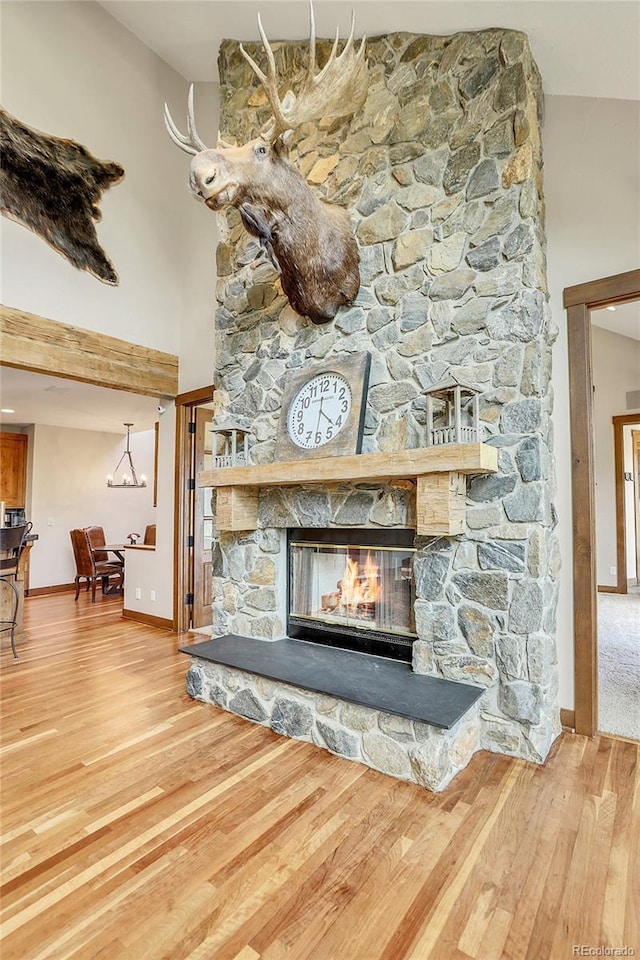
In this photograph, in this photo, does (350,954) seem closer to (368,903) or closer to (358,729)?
Answer: (368,903)

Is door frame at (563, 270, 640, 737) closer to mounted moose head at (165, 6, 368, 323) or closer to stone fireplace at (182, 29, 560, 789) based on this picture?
stone fireplace at (182, 29, 560, 789)

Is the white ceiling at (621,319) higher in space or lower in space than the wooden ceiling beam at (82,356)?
higher

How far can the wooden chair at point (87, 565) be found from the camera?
6914 millimetres

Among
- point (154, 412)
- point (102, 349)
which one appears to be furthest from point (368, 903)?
point (154, 412)

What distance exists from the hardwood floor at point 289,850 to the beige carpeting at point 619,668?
0.97 ft

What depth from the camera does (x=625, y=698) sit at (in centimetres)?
311

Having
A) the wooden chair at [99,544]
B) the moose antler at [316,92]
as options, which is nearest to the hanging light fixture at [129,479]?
the wooden chair at [99,544]

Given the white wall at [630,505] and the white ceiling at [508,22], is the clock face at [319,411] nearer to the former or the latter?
the white ceiling at [508,22]

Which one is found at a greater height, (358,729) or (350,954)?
(358,729)

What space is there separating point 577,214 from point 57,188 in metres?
3.79

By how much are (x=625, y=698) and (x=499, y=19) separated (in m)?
3.92

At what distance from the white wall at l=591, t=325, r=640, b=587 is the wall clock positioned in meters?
5.31

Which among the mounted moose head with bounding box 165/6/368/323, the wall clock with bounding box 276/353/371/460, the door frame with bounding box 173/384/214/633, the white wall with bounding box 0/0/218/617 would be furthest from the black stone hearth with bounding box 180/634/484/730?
the white wall with bounding box 0/0/218/617

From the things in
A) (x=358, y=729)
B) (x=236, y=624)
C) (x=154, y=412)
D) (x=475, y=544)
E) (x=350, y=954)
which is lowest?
(x=350, y=954)
